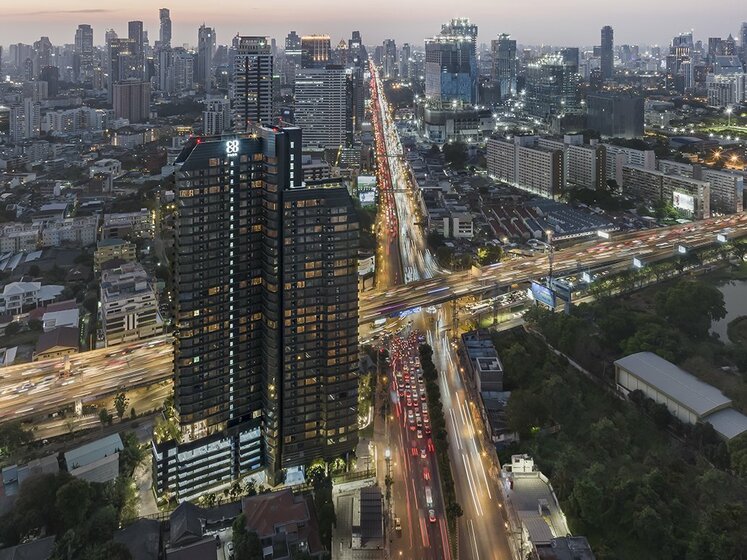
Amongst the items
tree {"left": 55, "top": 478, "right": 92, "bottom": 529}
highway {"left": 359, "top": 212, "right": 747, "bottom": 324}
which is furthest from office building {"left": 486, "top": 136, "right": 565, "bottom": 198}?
tree {"left": 55, "top": 478, "right": 92, "bottom": 529}

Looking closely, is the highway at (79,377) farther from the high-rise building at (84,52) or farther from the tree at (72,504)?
the high-rise building at (84,52)

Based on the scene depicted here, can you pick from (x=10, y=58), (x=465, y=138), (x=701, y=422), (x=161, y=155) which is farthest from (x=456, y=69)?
(x=10, y=58)

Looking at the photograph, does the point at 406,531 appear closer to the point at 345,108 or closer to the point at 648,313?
the point at 648,313

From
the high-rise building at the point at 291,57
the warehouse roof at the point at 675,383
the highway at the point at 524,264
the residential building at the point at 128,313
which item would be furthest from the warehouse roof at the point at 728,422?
the high-rise building at the point at 291,57

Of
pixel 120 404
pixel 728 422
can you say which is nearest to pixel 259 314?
pixel 120 404

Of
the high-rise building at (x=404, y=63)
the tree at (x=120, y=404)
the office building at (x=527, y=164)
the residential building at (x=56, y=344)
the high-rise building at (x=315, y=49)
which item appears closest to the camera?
the tree at (x=120, y=404)

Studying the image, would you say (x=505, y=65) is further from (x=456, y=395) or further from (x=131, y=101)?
(x=456, y=395)
